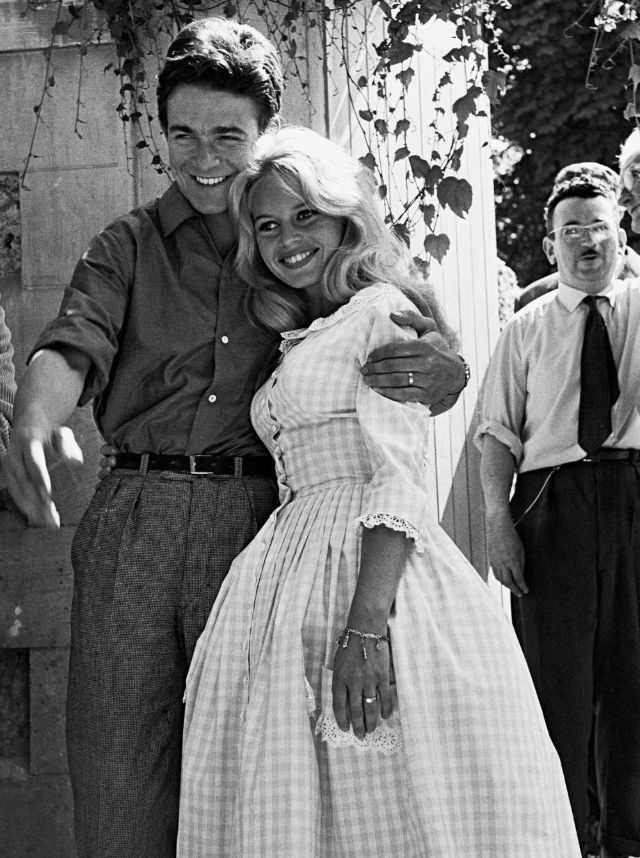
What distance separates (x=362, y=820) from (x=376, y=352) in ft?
2.73

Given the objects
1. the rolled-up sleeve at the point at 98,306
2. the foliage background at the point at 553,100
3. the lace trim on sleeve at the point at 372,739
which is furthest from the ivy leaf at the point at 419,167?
the foliage background at the point at 553,100

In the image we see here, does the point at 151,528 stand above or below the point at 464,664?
above

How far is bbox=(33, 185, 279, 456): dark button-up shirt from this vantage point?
2.72 meters

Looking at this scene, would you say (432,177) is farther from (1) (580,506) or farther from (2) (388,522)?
(2) (388,522)

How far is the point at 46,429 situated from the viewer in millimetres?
2311

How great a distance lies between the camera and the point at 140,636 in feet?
8.65

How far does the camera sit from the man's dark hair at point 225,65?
9.04ft

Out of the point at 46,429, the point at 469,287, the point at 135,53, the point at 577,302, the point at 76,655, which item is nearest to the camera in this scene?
the point at 46,429

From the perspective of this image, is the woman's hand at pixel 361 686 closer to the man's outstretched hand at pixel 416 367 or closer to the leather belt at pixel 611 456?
the man's outstretched hand at pixel 416 367

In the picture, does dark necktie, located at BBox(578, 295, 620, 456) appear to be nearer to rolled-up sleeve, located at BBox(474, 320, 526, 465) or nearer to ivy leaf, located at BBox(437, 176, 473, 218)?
rolled-up sleeve, located at BBox(474, 320, 526, 465)

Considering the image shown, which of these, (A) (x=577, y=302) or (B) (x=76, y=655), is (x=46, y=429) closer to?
(B) (x=76, y=655)

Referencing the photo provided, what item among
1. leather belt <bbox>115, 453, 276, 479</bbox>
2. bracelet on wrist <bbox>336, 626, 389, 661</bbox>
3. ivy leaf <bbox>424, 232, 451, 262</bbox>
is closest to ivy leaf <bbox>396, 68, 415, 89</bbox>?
ivy leaf <bbox>424, 232, 451, 262</bbox>

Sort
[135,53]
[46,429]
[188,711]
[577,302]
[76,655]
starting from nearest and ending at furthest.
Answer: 1. [46,429]
2. [188,711]
3. [76,655]
4. [135,53]
5. [577,302]

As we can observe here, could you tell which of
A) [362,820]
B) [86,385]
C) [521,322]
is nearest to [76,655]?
[86,385]
